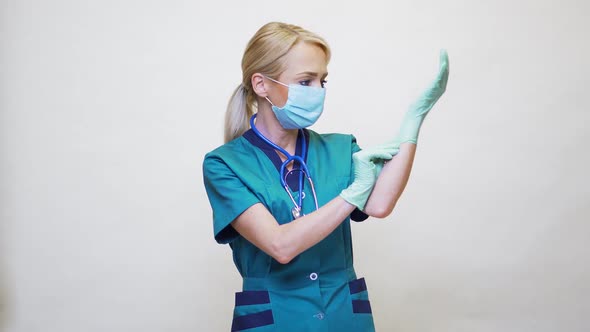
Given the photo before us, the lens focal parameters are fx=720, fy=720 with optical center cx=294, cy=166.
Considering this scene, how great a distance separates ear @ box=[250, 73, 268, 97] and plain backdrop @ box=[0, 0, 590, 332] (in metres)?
0.98

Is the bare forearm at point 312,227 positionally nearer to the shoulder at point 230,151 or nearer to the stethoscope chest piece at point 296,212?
the stethoscope chest piece at point 296,212

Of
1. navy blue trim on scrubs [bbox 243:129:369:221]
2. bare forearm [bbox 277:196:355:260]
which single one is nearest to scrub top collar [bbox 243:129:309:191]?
navy blue trim on scrubs [bbox 243:129:369:221]

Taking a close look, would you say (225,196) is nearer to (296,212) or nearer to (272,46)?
(296,212)

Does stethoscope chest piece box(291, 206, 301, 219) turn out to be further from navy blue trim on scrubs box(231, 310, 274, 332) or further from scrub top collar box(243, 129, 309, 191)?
navy blue trim on scrubs box(231, 310, 274, 332)

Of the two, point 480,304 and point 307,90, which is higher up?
point 307,90

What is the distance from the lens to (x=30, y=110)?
9.37 feet

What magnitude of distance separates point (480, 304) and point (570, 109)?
88cm

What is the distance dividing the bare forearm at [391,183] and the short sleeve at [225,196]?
11.1 inches

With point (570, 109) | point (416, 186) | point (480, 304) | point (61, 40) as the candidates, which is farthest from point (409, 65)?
point (61, 40)

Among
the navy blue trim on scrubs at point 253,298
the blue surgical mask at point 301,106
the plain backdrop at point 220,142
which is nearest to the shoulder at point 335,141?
the blue surgical mask at point 301,106

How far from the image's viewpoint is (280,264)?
1.79m

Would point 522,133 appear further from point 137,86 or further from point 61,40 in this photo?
point 61,40

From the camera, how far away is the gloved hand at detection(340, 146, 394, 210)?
160 cm

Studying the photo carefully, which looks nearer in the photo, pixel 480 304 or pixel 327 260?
pixel 327 260
